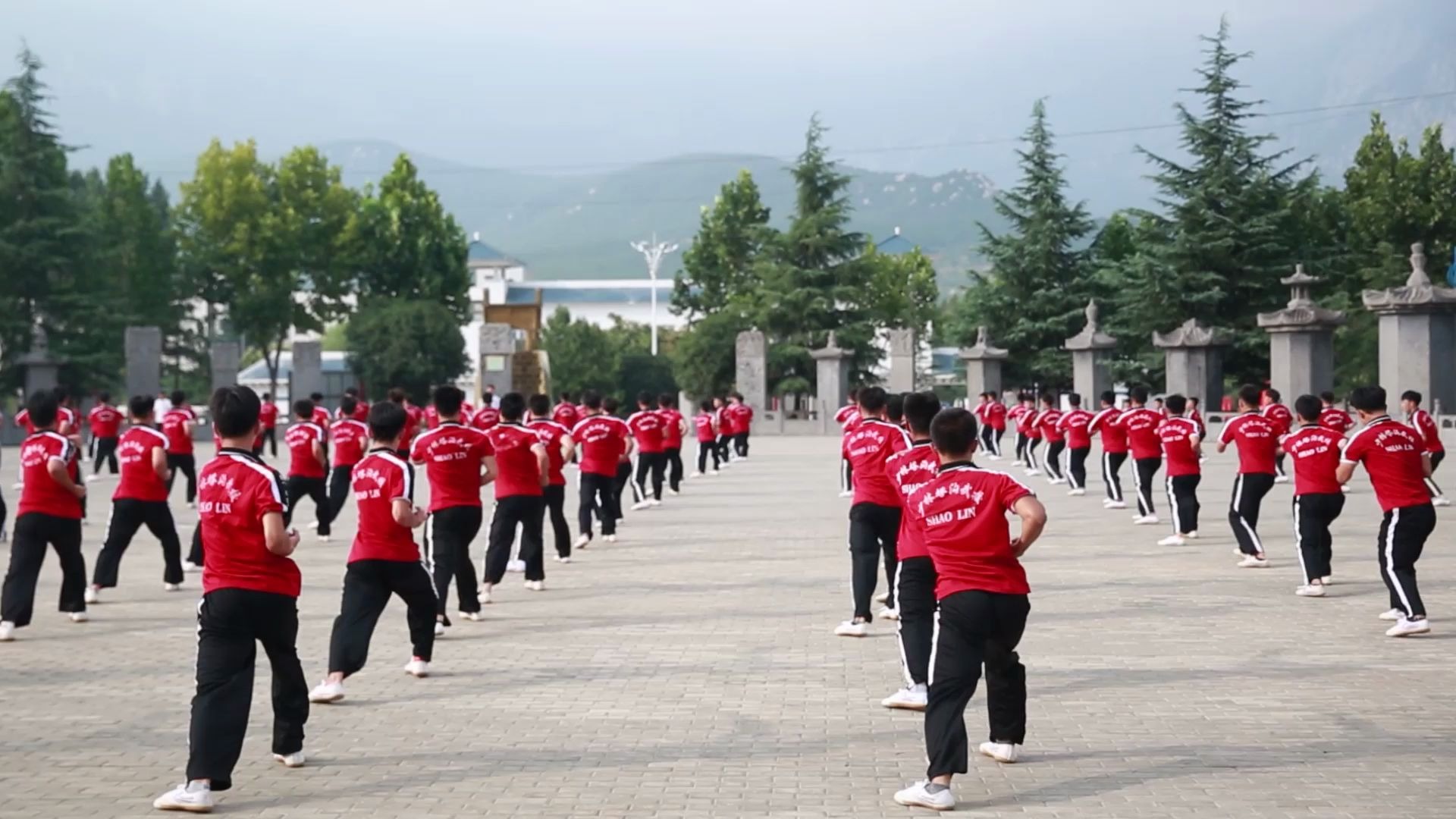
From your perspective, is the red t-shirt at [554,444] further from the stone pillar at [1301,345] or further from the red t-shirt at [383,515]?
the stone pillar at [1301,345]

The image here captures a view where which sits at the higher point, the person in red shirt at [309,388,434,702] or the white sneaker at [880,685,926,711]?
the person in red shirt at [309,388,434,702]

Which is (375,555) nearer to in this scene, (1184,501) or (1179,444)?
(1179,444)

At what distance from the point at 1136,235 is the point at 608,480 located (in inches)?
1642

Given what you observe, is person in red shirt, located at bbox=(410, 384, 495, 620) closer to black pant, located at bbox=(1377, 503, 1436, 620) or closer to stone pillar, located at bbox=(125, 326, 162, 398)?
black pant, located at bbox=(1377, 503, 1436, 620)

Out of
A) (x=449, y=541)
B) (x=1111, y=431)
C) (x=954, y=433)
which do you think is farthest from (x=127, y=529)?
(x=1111, y=431)

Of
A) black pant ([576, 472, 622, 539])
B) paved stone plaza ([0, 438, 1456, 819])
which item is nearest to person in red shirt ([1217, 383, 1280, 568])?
paved stone plaza ([0, 438, 1456, 819])

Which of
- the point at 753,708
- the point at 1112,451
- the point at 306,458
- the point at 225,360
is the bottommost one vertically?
the point at 753,708

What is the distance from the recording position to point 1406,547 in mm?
12203

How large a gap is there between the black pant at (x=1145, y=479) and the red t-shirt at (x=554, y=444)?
7626 mm

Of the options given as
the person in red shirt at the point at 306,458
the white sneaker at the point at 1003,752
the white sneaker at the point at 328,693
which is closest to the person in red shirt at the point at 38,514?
the white sneaker at the point at 328,693

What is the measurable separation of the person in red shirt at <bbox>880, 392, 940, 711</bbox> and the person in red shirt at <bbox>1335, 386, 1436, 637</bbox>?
158 inches

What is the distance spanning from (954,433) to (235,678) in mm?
3264

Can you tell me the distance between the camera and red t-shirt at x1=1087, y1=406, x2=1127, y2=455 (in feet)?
82.1

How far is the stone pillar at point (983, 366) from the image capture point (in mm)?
58312
